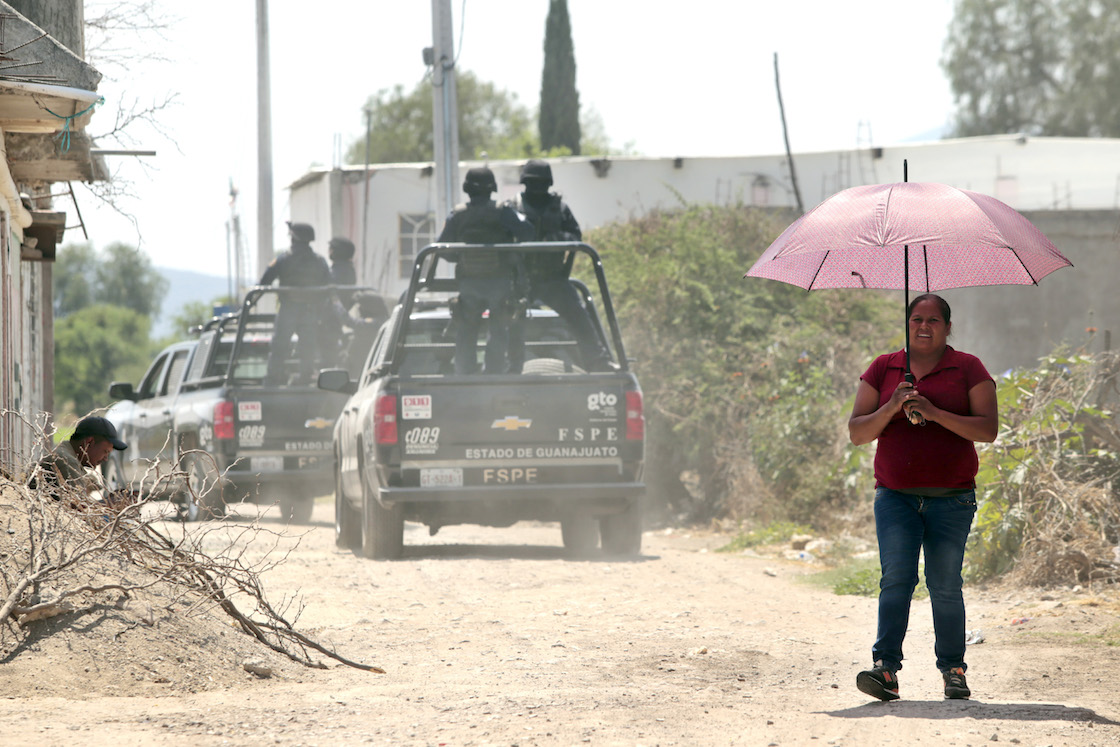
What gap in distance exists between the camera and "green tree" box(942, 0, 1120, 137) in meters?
48.2

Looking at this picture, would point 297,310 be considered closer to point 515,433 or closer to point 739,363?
point 515,433

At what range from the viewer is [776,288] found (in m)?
15.5

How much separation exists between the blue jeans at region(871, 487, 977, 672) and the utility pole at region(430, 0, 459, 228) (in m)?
11.2

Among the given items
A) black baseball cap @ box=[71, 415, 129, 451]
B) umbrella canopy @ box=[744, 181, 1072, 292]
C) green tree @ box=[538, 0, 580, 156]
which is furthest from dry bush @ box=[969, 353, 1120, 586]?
green tree @ box=[538, 0, 580, 156]

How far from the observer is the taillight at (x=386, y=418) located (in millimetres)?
9375

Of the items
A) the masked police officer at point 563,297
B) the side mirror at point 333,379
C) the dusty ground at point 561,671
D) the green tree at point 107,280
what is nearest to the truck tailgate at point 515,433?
the masked police officer at point 563,297

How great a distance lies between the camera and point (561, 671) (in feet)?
19.2

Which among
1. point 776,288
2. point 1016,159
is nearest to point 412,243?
point 1016,159

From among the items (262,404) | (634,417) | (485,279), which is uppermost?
(485,279)

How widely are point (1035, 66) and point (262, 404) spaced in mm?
44020

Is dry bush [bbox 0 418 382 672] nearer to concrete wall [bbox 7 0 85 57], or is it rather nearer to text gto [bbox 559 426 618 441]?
text gto [bbox 559 426 618 441]

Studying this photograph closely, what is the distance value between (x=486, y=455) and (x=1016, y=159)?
2620 centimetres

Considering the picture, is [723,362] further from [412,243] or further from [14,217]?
[412,243]

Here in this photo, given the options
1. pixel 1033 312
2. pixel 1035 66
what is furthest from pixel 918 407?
pixel 1035 66
